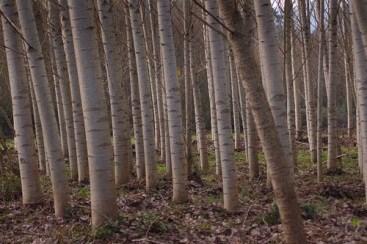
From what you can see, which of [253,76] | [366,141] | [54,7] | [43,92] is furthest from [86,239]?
[54,7]

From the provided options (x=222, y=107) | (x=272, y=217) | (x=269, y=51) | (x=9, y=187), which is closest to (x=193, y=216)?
(x=272, y=217)

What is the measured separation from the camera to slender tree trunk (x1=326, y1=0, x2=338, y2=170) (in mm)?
8141

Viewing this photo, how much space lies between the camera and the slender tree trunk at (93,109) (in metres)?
4.97

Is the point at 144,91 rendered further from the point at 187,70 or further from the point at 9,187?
the point at 9,187

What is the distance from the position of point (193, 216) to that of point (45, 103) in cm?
249

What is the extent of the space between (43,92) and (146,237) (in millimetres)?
2548

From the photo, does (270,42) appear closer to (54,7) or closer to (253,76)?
(253,76)

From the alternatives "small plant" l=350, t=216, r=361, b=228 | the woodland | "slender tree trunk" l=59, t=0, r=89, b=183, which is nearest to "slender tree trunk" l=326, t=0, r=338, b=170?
the woodland

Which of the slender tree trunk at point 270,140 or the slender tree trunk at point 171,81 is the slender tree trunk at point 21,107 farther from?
the slender tree trunk at point 270,140

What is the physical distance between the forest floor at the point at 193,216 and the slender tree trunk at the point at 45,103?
282mm

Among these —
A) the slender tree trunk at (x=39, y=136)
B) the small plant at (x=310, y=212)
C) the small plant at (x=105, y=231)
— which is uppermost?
the slender tree trunk at (x=39, y=136)

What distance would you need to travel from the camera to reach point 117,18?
12.7 m

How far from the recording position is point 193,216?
6238 mm

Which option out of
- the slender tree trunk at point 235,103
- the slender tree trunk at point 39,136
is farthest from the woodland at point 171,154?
the slender tree trunk at point 235,103
